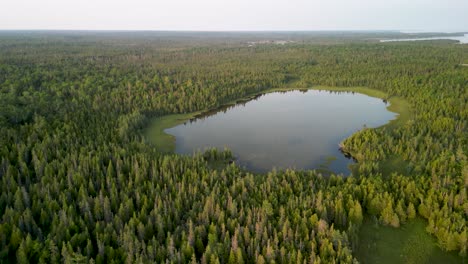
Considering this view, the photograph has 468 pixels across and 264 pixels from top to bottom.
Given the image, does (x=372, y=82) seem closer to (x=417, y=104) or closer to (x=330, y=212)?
(x=417, y=104)

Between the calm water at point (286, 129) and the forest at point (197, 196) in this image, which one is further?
the calm water at point (286, 129)

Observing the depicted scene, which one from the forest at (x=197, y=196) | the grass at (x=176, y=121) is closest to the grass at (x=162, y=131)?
the grass at (x=176, y=121)

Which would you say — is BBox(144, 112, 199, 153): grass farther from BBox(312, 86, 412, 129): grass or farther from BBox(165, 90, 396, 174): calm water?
BBox(312, 86, 412, 129): grass

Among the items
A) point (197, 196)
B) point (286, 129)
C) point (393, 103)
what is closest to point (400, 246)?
point (197, 196)

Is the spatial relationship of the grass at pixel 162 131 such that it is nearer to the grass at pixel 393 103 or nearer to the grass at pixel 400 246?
the grass at pixel 400 246

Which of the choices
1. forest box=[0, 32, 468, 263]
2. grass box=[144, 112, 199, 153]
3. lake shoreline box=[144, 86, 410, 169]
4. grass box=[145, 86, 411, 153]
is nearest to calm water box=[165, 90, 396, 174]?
lake shoreline box=[144, 86, 410, 169]

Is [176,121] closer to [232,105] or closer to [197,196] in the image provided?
[232,105]
